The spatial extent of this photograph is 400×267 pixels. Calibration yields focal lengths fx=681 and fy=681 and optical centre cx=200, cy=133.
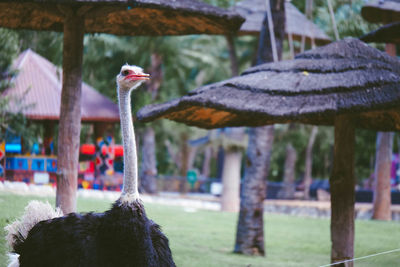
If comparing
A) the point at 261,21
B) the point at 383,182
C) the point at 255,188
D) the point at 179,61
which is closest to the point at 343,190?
the point at 255,188

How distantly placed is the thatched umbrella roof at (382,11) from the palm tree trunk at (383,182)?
11.6 feet

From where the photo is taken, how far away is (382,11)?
13.8 metres

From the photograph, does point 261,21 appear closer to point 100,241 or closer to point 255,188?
point 255,188

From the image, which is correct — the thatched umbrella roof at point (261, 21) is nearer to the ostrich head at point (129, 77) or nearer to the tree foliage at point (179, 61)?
the tree foliage at point (179, 61)

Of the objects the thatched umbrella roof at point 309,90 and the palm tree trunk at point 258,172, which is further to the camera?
the palm tree trunk at point 258,172

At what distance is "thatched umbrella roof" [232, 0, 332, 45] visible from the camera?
17062 millimetres

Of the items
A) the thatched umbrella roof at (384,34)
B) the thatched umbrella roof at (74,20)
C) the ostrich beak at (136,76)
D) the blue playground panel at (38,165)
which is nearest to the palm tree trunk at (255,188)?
the thatched umbrella roof at (384,34)

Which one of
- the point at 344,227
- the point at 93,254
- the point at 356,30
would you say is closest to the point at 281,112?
the point at 344,227

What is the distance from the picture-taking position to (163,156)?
42875mm

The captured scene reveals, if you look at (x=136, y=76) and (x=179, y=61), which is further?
(x=179, y=61)

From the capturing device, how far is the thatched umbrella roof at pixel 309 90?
609 centimetres

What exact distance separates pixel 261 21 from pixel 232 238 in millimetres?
6920

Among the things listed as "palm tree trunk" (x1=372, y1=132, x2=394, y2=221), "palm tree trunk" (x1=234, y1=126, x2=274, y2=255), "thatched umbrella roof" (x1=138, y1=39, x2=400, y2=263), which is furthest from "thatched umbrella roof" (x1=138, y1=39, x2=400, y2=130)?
"palm tree trunk" (x1=372, y1=132, x2=394, y2=221)

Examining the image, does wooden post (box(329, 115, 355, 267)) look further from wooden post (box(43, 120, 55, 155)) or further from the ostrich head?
wooden post (box(43, 120, 55, 155))
